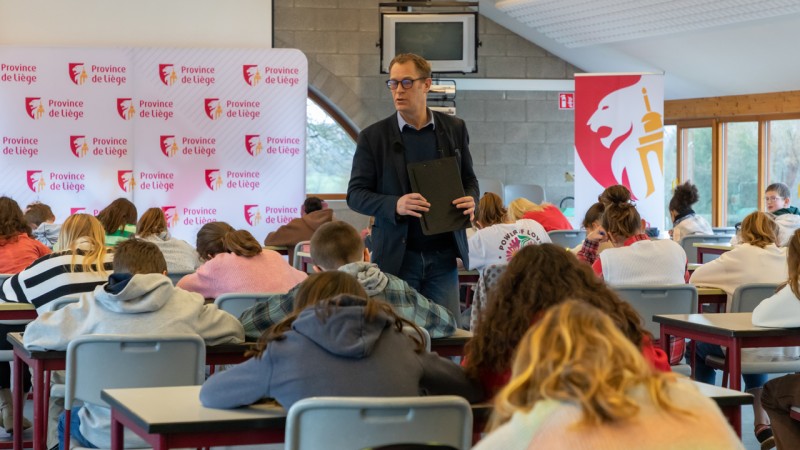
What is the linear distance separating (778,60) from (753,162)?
204 cm

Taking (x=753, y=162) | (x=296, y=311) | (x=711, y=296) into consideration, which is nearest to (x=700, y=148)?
(x=753, y=162)

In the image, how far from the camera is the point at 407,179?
387 cm

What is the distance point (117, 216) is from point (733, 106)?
28.1 ft

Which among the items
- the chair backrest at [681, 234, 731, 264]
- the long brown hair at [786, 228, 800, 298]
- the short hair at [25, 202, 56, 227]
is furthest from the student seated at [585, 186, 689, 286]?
the short hair at [25, 202, 56, 227]

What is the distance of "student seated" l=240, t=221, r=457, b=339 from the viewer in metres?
3.53

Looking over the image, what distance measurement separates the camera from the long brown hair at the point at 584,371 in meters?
1.36

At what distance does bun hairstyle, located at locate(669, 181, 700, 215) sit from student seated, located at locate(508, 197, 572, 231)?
4.27 feet

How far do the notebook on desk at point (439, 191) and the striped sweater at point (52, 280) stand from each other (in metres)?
1.58

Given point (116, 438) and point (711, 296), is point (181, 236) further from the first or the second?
point (116, 438)

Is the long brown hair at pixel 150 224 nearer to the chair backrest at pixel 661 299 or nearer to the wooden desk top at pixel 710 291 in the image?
the chair backrest at pixel 661 299

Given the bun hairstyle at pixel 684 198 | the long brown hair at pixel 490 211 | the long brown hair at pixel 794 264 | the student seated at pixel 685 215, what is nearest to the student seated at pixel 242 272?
the long brown hair at pixel 490 211

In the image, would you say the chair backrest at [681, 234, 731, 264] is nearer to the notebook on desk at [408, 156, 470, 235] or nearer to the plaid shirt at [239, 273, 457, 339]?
the notebook on desk at [408, 156, 470, 235]

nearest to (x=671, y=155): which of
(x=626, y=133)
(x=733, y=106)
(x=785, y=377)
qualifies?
(x=733, y=106)

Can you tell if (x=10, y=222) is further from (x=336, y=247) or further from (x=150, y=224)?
(x=336, y=247)
